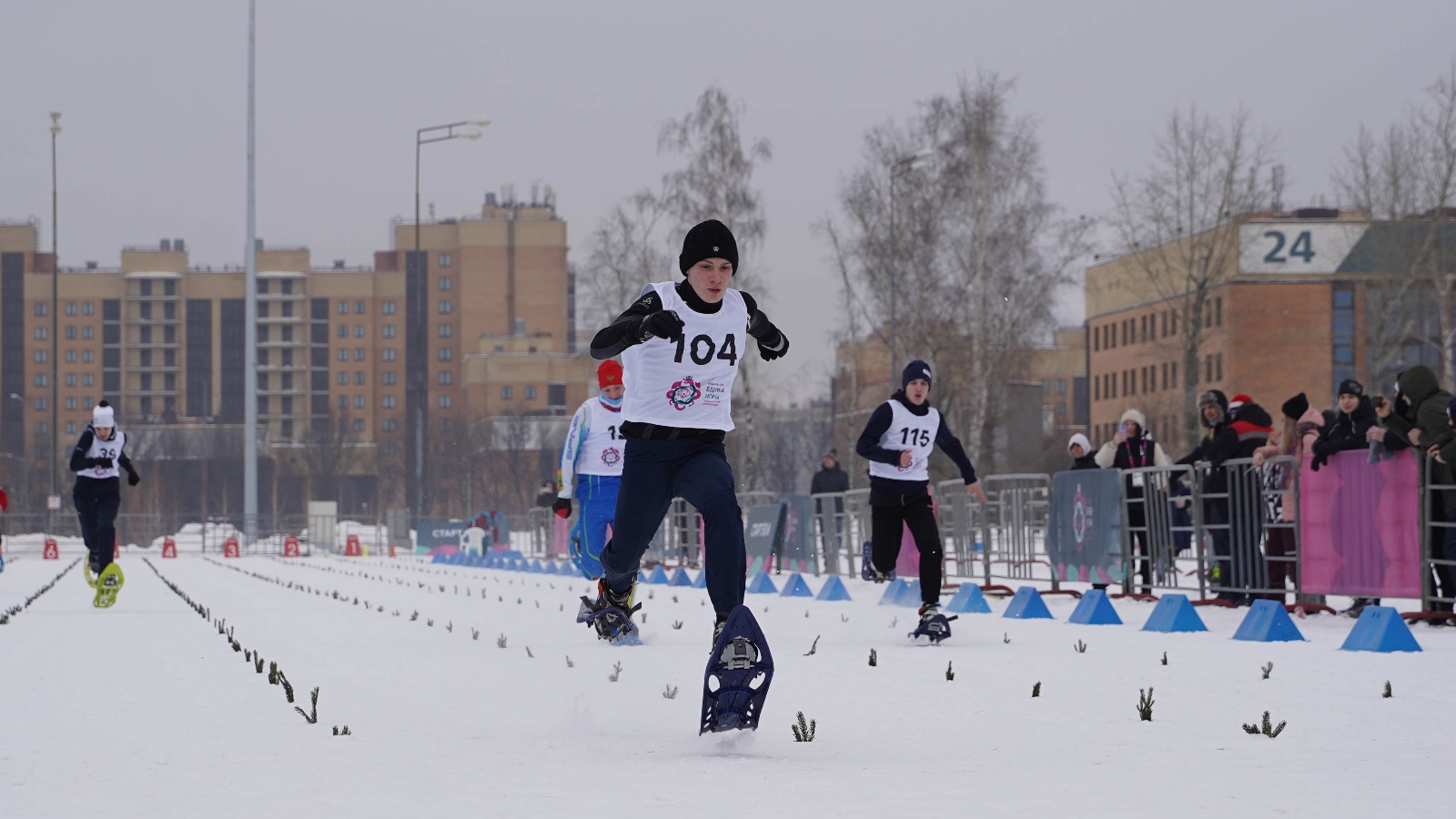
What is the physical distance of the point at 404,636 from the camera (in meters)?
12.9

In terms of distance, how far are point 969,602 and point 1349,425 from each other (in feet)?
11.9

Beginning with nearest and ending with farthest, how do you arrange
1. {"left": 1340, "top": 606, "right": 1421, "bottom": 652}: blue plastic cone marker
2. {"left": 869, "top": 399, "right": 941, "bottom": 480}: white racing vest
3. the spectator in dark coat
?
1. {"left": 1340, "top": 606, "right": 1421, "bottom": 652}: blue plastic cone marker
2. {"left": 869, "top": 399, "right": 941, "bottom": 480}: white racing vest
3. the spectator in dark coat

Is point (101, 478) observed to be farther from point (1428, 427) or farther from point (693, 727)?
point (693, 727)

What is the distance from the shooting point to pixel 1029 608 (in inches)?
613

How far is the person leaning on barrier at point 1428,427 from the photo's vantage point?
13273 mm

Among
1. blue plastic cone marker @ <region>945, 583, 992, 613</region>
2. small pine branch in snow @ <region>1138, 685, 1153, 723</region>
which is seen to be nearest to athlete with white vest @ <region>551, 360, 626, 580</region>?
blue plastic cone marker @ <region>945, 583, 992, 613</region>

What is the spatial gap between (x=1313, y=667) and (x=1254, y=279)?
95.6m

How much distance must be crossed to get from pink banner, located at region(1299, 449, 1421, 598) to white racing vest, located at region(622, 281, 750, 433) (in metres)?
7.14

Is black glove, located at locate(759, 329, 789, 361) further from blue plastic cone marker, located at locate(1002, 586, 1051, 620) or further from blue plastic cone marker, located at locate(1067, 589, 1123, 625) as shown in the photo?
blue plastic cone marker, located at locate(1002, 586, 1051, 620)

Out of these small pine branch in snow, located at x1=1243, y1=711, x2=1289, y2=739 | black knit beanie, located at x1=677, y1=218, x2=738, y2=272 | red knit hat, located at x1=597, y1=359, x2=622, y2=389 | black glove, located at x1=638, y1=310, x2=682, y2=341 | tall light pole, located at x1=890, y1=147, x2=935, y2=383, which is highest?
tall light pole, located at x1=890, y1=147, x2=935, y2=383

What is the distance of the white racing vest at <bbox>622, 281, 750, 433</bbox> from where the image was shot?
781cm

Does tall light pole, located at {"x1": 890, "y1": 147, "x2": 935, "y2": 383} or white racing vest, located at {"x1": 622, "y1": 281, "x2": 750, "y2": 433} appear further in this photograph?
tall light pole, located at {"x1": 890, "y1": 147, "x2": 935, "y2": 383}

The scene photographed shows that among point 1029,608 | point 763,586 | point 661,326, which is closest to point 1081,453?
point 763,586

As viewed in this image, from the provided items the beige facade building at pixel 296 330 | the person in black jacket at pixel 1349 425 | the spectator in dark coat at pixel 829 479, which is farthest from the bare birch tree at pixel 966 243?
the beige facade building at pixel 296 330
